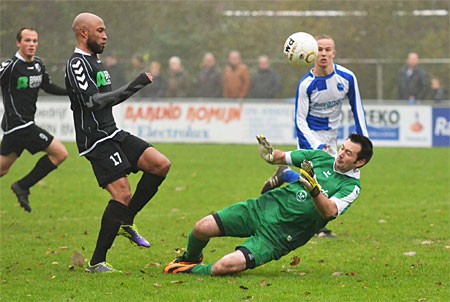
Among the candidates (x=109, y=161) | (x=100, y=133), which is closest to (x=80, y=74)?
(x=100, y=133)

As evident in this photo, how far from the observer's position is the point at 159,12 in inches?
1164

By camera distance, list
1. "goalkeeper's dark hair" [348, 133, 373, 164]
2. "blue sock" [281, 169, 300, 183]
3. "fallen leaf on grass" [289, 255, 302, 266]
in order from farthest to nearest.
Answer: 1. "blue sock" [281, 169, 300, 183]
2. "fallen leaf on grass" [289, 255, 302, 266]
3. "goalkeeper's dark hair" [348, 133, 373, 164]

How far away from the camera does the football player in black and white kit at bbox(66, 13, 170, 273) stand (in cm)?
861

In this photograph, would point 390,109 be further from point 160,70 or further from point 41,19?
point 41,19

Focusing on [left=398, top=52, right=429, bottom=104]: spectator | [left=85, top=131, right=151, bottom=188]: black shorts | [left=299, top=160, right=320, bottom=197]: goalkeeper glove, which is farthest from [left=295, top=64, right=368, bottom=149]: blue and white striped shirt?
[left=398, top=52, right=429, bottom=104]: spectator

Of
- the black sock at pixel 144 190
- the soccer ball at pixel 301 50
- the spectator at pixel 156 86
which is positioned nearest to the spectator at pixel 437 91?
the spectator at pixel 156 86

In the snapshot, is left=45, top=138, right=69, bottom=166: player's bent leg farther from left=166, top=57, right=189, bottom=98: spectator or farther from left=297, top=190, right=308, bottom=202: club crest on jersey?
left=166, top=57, right=189, bottom=98: spectator

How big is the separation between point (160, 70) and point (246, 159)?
784 cm

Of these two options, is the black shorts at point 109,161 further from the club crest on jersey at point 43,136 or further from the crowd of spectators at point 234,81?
the crowd of spectators at point 234,81

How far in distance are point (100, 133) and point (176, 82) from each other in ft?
60.1

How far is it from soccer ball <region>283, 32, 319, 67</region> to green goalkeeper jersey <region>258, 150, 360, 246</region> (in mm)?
1596

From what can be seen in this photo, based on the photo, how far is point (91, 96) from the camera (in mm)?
8547

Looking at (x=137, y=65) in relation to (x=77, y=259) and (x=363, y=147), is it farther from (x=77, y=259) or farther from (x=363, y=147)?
(x=363, y=147)

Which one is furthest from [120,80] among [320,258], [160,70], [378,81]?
[320,258]
